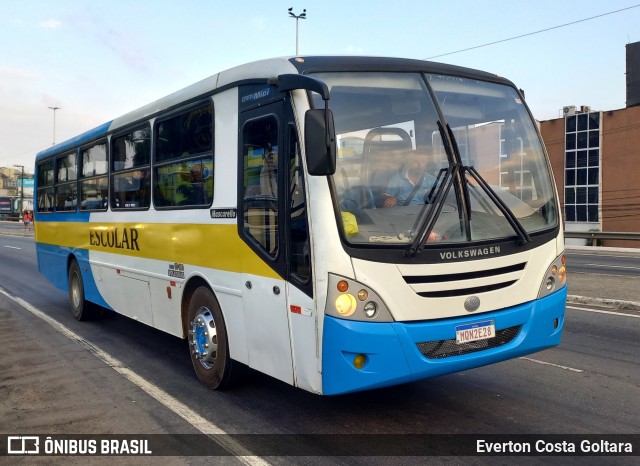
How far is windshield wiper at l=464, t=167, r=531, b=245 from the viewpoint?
4.91 m

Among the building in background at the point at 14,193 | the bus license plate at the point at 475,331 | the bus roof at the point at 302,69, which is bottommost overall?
the bus license plate at the point at 475,331

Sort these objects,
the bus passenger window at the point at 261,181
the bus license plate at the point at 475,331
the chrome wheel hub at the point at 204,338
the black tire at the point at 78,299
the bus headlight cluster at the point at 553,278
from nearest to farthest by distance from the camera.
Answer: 1. the bus license plate at the point at 475,331
2. the bus passenger window at the point at 261,181
3. the bus headlight cluster at the point at 553,278
4. the chrome wheel hub at the point at 204,338
5. the black tire at the point at 78,299

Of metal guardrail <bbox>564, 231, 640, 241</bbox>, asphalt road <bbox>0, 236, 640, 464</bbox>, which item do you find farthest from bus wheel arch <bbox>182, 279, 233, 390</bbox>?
metal guardrail <bbox>564, 231, 640, 241</bbox>

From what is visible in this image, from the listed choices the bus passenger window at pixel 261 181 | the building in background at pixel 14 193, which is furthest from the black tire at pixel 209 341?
the building in background at pixel 14 193

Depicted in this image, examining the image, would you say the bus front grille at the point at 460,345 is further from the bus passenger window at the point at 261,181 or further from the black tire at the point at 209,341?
the black tire at the point at 209,341

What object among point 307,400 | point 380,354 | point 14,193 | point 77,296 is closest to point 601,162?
point 77,296

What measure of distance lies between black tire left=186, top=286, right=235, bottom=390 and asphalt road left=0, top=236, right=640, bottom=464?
0.17 metres

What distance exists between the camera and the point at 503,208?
4.98 metres

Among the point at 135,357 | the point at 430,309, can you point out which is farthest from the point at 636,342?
the point at 135,357

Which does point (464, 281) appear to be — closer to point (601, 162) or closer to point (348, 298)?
point (348, 298)

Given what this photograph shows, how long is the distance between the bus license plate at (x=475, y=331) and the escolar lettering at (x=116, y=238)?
4.58m

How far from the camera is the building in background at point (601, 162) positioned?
161 ft

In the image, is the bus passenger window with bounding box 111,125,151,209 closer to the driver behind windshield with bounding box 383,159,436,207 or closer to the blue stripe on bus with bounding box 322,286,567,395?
the driver behind windshield with bounding box 383,159,436,207

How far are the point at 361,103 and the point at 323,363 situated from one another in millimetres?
2017
